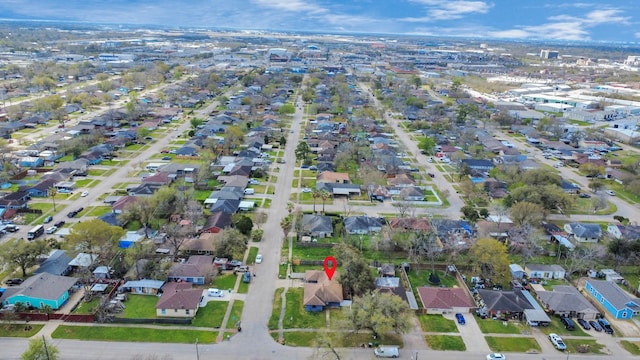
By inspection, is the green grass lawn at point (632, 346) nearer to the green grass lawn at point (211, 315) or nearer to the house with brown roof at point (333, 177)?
the green grass lawn at point (211, 315)

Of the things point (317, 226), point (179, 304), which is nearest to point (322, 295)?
point (179, 304)

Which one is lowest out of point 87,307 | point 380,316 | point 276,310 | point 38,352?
point 87,307

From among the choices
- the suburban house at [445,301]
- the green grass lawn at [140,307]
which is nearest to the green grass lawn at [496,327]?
the suburban house at [445,301]

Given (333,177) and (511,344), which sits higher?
(333,177)

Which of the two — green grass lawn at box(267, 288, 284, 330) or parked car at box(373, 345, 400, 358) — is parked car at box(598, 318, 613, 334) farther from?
green grass lawn at box(267, 288, 284, 330)

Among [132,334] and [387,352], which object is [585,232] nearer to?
[387,352]

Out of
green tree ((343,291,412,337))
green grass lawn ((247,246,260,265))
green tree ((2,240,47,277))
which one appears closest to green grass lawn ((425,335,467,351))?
green tree ((343,291,412,337))

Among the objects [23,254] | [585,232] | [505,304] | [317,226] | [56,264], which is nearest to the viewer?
[505,304]

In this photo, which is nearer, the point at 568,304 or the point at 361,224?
the point at 568,304
